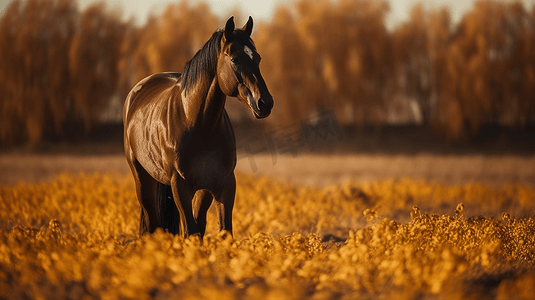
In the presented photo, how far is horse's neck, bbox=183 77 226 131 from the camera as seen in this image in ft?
12.4

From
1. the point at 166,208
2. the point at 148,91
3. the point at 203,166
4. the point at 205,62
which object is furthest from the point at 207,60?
the point at 166,208

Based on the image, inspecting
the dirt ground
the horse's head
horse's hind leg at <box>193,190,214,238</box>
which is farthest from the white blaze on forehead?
the dirt ground

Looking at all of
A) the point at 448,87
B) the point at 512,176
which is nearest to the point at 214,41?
the point at 512,176

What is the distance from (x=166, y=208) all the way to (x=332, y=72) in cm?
974

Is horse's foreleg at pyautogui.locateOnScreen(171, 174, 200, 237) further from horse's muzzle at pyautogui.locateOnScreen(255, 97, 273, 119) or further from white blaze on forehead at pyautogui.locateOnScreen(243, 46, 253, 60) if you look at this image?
white blaze on forehead at pyautogui.locateOnScreen(243, 46, 253, 60)

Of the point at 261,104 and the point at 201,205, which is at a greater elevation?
the point at 261,104

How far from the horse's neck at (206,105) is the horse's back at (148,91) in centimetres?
72

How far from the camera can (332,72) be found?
44.4 ft

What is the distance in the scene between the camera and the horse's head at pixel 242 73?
11.2 feet

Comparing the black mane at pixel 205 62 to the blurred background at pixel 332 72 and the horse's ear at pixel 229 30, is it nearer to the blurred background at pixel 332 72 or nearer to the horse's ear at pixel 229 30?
the horse's ear at pixel 229 30

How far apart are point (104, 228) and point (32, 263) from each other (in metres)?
2.28

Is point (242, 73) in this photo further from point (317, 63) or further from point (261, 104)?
point (317, 63)

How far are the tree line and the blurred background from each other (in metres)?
0.03

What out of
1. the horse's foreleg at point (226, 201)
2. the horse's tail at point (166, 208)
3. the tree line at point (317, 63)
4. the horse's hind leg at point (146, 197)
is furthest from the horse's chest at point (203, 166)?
the tree line at point (317, 63)
